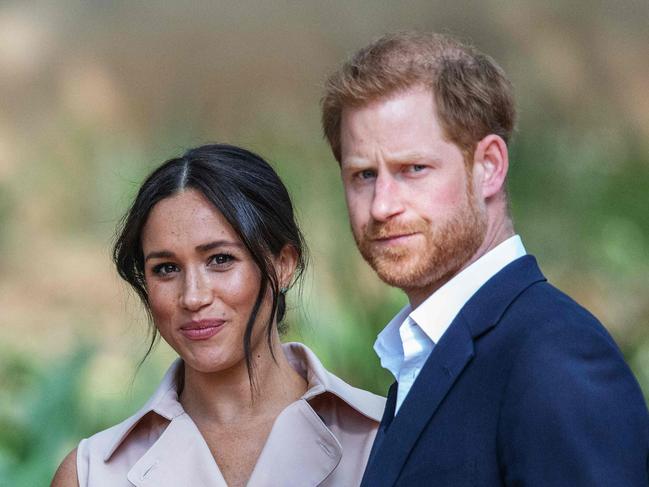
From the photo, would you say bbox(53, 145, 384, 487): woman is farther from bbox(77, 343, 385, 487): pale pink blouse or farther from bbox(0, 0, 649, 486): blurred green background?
bbox(0, 0, 649, 486): blurred green background

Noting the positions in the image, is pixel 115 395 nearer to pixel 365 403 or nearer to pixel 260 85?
pixel 260 85

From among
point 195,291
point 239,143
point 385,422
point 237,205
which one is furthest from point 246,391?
point 239,143

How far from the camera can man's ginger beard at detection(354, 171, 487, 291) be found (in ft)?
6.08

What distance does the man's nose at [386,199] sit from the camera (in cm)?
186

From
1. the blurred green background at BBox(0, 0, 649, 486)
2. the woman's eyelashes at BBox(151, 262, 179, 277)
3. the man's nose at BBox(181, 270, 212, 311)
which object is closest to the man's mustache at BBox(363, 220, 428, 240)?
the man's nose at BBox(181, 270, 212, 311)

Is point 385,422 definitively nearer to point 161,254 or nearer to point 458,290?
point 458,290

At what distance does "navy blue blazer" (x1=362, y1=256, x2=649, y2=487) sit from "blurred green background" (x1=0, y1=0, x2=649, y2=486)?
2.56 m

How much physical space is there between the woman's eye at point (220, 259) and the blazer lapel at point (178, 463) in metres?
0.39

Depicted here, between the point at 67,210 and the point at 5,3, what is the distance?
2.59ft

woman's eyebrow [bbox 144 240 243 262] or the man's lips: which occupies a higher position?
woman's eyebrow [bbox 144 240 243 262]

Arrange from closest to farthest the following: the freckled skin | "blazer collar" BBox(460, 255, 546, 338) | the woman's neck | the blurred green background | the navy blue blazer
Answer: the navy blue blazer → "blazer collar" BBox(460, 255, 546, 338) → the freckled skin → the woman's neck → the blurred green background

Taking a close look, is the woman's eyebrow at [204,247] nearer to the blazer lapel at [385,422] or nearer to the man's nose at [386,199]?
the blazer lapel at [385,422]

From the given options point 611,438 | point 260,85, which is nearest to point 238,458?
point 611,438

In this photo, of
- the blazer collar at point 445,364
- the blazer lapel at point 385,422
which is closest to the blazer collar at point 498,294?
the blazer collar at point 445,364
